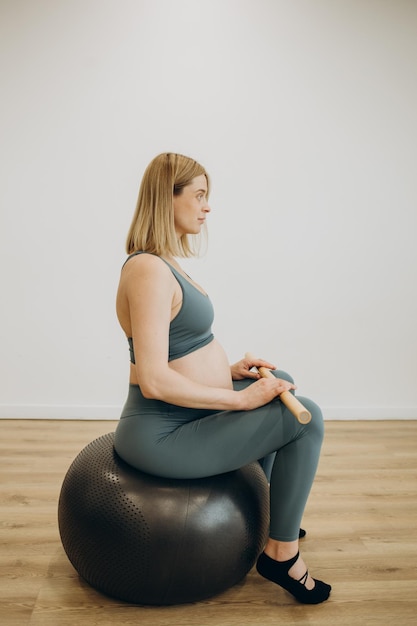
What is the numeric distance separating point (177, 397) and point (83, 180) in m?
1.76

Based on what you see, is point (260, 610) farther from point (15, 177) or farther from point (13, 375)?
point (15, 177)

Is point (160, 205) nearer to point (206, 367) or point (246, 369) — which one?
point (206, 367)

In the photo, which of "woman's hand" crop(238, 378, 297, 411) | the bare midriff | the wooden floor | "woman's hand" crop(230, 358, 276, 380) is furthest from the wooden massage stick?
the wooden floor

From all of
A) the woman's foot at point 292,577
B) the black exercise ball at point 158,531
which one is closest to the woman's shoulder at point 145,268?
the black exercise ball at point 158,531

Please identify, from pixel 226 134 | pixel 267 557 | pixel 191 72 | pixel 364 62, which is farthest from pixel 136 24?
pixel 267 557

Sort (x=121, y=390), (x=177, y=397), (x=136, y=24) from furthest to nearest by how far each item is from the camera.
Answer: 1. (x=121, y=390)
2. (x=136, y=24)
3. (x=177, y=397)

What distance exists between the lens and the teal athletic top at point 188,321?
50.5 inches

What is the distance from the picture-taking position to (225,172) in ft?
8.81

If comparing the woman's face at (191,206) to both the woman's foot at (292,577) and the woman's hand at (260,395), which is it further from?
the woman's foot at (292,577)

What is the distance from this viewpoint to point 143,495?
1232 millimetres

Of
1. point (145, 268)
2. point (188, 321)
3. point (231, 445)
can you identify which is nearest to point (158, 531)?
point (231, 445)

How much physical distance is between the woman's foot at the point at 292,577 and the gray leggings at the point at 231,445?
70mm

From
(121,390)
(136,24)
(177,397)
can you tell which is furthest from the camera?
(121,390)

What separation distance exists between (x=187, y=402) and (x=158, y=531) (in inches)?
11.9
